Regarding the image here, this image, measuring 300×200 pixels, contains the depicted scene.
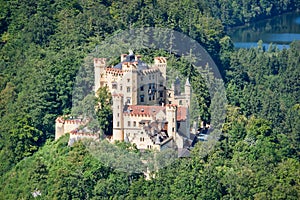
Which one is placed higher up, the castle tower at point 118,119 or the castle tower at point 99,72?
the castle tower at point 99,72

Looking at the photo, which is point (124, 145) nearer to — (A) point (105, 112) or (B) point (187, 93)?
(A) point (105, 112)

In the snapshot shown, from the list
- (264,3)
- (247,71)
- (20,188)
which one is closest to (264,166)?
(20,188)

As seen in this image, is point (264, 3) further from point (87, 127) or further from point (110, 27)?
point (87, 127)

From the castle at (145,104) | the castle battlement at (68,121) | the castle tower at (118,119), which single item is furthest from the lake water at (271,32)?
the castle tower at (118,119)

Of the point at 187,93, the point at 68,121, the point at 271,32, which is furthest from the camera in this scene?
the point at 271,32

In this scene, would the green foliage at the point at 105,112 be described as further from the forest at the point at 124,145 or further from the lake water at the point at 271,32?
the lake water at the point at 271,32

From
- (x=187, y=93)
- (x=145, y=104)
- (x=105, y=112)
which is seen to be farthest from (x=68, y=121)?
(x=187, y=93)

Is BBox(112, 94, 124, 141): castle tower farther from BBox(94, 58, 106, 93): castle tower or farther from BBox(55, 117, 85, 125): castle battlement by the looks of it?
BBox(94, 58, 106, 93): castle tower
